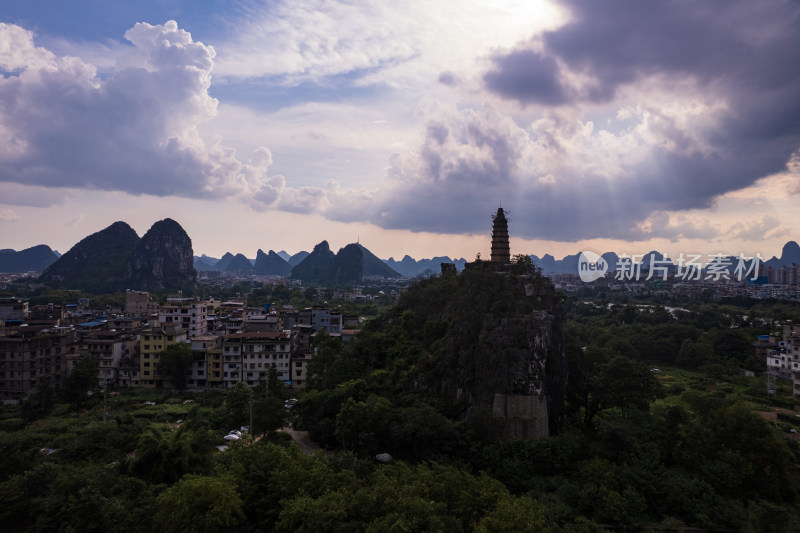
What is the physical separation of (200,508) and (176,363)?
20.9m

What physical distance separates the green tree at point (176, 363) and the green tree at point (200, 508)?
64.4 feet

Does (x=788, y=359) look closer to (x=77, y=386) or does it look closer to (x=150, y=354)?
(x=150, y=354)

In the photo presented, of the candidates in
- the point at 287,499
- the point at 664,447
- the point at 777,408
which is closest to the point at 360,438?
the point at 287,499

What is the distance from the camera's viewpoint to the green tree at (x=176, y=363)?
1212 inches

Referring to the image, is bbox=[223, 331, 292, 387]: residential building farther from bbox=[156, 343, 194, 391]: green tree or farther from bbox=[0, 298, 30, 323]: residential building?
bbox=[0, 298, 30, 323]: residential building

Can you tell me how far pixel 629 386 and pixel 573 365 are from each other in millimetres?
3850

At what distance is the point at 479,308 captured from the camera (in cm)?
2331

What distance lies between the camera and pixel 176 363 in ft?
101

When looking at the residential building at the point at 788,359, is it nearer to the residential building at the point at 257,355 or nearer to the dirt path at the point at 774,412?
the dirt path at the point at 774,412

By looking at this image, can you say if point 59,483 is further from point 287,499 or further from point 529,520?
point 529,520

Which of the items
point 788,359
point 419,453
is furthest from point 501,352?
point 788,359

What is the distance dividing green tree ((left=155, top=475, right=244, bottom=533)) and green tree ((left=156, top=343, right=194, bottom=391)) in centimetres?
1962

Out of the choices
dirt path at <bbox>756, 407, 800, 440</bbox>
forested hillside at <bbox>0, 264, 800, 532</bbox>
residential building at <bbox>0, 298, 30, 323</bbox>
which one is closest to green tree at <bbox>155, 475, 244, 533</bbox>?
forested hillside at <bbox>0, 264, 800, 532</bbox>

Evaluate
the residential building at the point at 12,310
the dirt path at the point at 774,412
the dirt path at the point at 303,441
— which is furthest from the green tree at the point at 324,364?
the residential building at the point at 12,310
